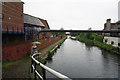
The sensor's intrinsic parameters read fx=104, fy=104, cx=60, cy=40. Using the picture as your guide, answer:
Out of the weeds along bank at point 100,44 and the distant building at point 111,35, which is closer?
the weeds along bank at point 100,44

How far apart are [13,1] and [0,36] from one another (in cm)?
656

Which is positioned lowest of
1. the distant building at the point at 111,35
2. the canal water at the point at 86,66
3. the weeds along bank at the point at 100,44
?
the canal water at the point at 86,66

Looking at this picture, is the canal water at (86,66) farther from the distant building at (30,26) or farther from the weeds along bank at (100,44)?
the distant building at (30,26)

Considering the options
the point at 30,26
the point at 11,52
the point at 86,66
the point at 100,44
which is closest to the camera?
the point at 11,52

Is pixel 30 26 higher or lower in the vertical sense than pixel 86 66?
higher

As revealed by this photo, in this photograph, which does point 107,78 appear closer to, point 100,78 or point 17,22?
point 100,78

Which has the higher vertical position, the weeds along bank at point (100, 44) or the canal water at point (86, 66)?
the weeds along bank at point (100, 44)

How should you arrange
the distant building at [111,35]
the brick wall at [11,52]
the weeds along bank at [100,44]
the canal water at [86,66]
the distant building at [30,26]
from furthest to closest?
1. the distant building at [111,35]
2. the weeds along bank at [100,44]
3. the distant building at [30,26]
4. the canal water at [86,66]
5. the brick wall at [11,52]

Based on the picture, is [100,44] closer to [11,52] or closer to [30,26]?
[30,26]

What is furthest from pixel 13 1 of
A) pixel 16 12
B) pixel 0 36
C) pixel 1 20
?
pixel 0 36

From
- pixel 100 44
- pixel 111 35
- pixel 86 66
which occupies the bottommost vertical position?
pixel 86 66

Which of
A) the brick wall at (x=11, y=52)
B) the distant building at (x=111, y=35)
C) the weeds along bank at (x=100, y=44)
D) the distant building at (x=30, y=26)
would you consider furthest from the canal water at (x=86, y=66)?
the distant building at (x=111, y=35)

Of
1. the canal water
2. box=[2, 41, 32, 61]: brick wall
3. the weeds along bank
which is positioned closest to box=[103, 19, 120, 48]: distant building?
the weeds along bank

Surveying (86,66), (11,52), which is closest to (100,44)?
(86,66)
